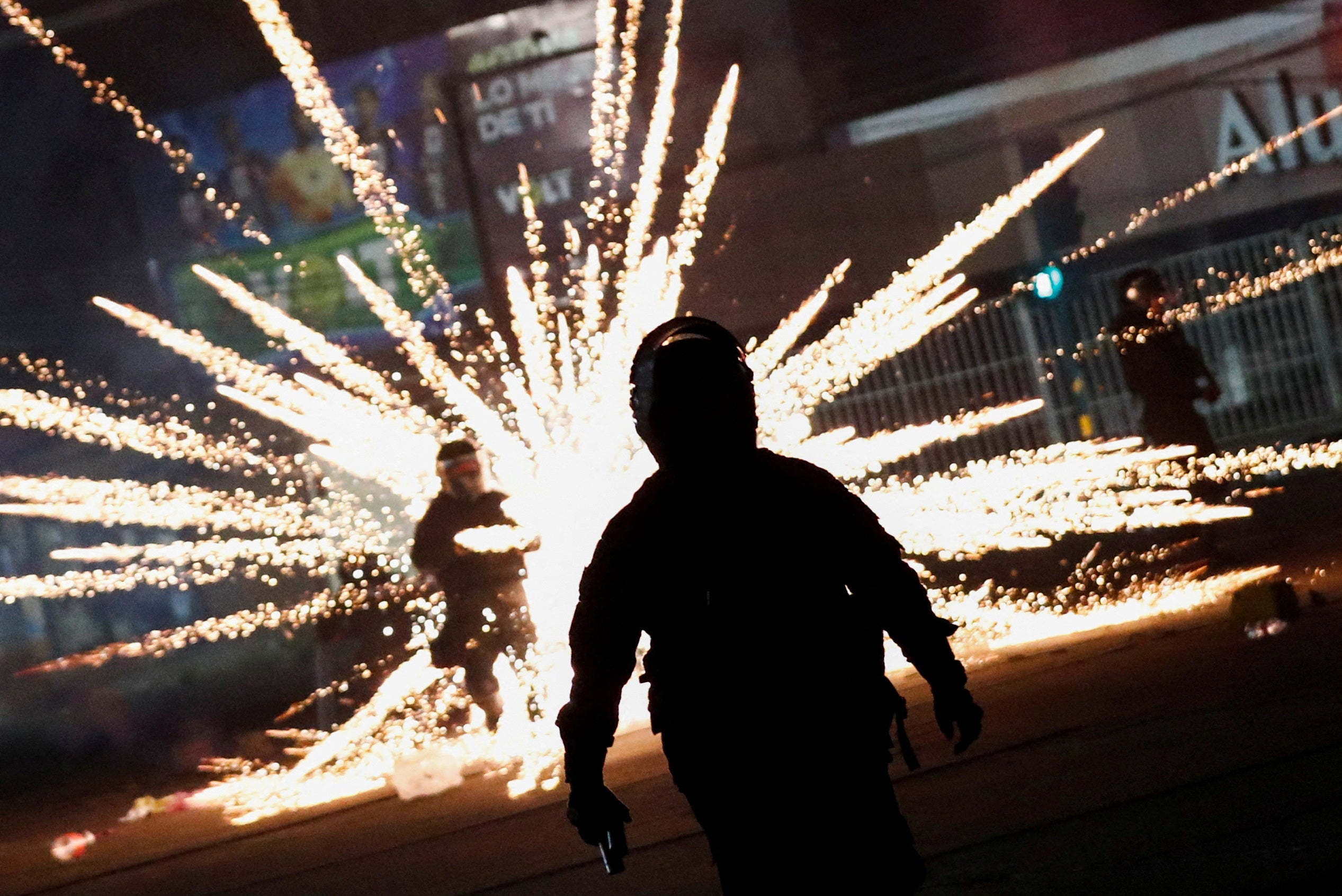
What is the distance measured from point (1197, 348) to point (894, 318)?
130 inches

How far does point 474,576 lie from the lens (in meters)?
10.6

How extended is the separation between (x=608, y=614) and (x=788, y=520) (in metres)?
0.39

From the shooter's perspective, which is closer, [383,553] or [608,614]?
[608,614]

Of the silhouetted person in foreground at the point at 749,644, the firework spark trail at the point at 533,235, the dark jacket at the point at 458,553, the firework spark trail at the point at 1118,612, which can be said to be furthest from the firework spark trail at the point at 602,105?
the silhouetted person in foreground at the point at 749,644

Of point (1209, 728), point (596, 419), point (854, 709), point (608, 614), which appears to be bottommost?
point (1209, 728)

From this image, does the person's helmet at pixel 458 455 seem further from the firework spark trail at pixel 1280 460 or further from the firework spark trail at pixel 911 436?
the firework spark trail at pixel 1280 460

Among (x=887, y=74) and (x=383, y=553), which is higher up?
(x=887, y=74)

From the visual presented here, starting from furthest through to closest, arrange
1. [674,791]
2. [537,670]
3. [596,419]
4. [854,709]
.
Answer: [596,419] < [537,670] < [674,791] < [854,709]

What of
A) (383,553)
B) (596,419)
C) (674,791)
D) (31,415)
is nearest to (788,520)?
(674,791)

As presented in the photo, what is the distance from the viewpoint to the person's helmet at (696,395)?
3467 mm

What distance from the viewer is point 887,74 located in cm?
2067

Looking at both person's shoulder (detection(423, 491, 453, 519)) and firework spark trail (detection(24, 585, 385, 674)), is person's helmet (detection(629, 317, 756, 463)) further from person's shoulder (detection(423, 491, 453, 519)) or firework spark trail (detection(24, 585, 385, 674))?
firework spark trail (detection(24, 585, 385, 674))

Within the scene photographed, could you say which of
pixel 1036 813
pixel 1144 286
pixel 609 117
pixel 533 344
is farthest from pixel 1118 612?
pixel 609 117

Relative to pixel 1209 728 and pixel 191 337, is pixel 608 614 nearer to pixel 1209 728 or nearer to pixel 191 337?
pixel 1209 728
